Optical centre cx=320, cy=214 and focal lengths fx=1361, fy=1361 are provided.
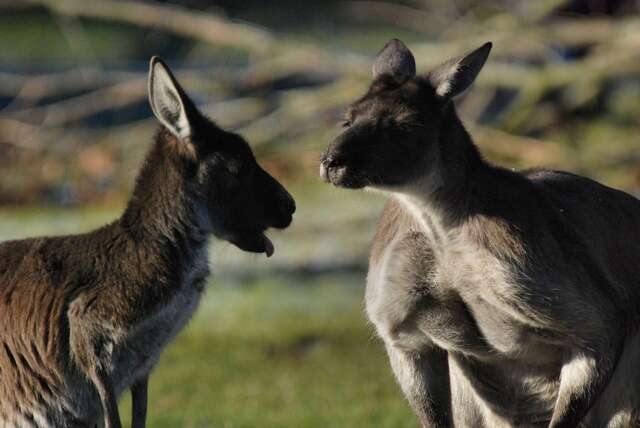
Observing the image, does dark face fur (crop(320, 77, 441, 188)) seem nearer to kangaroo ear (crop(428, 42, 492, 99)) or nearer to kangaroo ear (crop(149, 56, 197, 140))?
kangaroo ear (crop(428, 42, 492, 99))

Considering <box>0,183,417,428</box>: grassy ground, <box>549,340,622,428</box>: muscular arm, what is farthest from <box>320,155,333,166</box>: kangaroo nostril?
<box>0,183,417,428</box>: grassy ground

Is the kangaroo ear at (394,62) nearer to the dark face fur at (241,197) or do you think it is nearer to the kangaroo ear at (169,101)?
the dark face fur at (241,197)

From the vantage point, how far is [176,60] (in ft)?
49.6

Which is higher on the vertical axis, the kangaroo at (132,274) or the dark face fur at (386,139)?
the dark face fur at (386,139)

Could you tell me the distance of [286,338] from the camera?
33.7ft

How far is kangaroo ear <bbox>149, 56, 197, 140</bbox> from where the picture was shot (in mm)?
4734

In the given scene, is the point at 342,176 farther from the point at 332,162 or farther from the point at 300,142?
the point at 300,142

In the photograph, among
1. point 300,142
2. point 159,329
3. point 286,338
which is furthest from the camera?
point 300,142

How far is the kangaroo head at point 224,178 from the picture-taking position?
489 cm

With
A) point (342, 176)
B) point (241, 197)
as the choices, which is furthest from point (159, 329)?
point (342, 176)

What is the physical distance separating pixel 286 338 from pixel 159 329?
218 inches

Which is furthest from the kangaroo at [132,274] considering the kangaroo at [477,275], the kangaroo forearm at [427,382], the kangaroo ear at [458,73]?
the kangaroo ear at [458,73]

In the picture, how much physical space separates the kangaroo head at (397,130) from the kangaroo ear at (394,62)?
128mm

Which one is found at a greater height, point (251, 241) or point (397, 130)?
point (397, 130)
